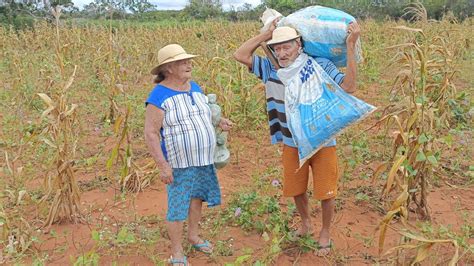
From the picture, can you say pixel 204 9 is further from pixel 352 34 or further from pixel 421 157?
pixel 352 34

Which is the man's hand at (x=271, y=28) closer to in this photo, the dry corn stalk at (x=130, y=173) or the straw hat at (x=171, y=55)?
the straw hat at (x=171, y=55)

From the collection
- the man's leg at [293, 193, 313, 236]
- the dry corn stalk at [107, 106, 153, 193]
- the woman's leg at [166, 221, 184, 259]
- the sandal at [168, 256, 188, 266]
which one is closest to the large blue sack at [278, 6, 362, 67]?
the man's leg at [293, 193, 313, 236]

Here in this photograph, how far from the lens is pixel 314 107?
8.63 feet

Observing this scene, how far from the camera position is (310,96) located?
2.64 metres

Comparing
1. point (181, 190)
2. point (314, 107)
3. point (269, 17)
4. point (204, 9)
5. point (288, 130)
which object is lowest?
point (181, 190)

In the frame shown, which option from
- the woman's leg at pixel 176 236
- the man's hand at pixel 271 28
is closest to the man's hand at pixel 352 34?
the man's hand at pixel 271 28

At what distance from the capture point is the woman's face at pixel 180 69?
2748 mm

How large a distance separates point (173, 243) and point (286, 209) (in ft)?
3.56

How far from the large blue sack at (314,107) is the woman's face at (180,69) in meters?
0.54

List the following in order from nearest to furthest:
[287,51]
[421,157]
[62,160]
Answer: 1. [287,51]
2. [421,157]
3. [62,160]

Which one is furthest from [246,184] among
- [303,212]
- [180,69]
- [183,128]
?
[180,69]

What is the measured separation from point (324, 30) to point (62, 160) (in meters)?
1.92

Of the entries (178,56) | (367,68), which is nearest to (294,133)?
(178,56)

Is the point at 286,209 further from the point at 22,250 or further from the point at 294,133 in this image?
the point at 22,250
